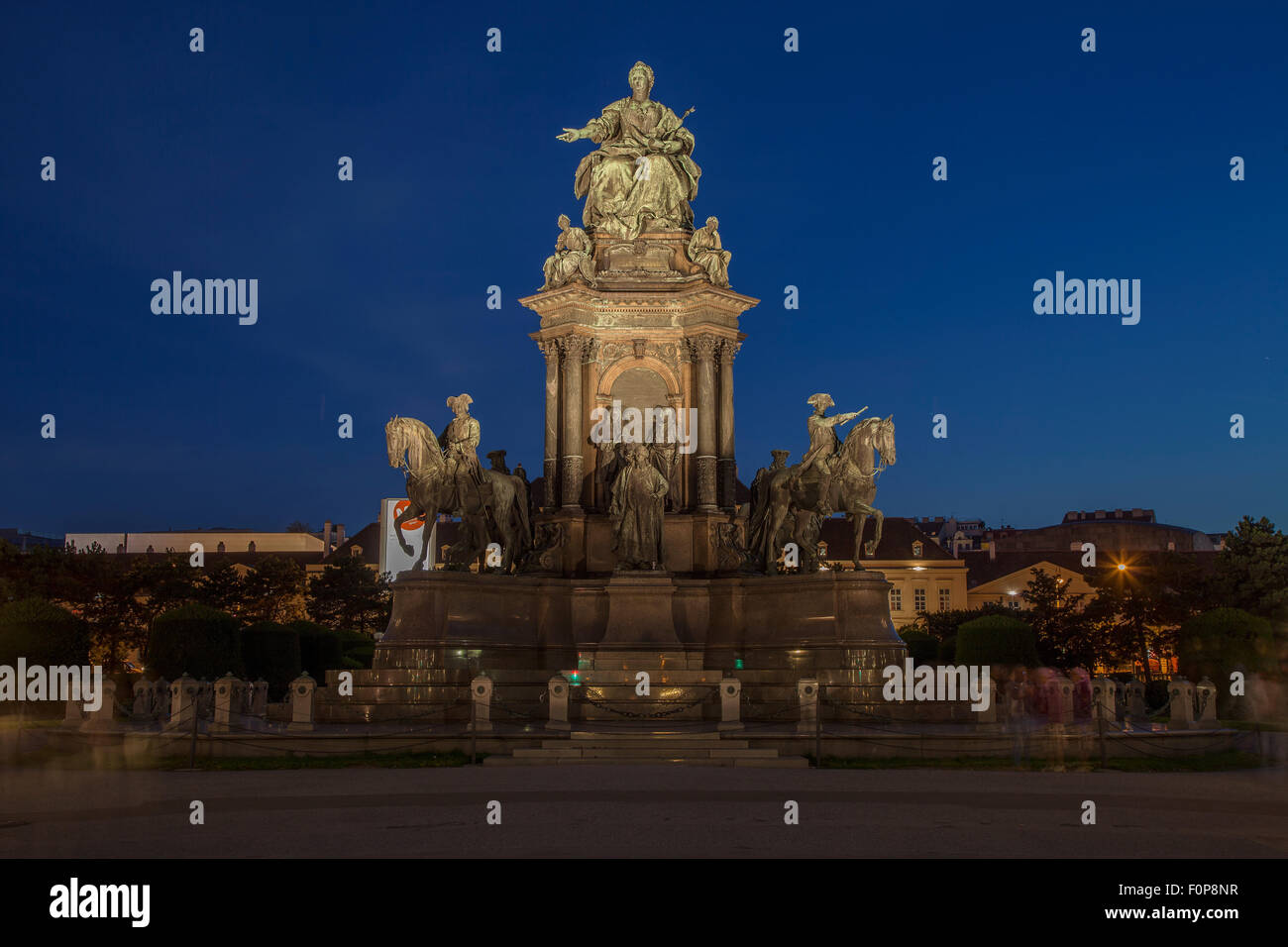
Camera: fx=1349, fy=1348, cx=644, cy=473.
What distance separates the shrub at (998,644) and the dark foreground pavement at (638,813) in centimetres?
1747

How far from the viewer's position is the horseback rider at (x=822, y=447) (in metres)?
33.3

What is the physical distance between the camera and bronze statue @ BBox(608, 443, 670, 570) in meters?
32.5

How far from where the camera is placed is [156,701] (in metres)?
35.2

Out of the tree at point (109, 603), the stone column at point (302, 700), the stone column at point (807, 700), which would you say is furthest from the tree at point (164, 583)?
the stone column at point (807, 700)

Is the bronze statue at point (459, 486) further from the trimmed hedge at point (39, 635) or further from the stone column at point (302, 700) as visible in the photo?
the trimmed hedge at point (39, 635)

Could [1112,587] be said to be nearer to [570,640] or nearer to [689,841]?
[570,640]

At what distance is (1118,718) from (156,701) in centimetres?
2467

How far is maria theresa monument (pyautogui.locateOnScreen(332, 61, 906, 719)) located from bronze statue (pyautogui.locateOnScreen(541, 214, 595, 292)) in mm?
58

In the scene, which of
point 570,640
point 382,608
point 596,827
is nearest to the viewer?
point 596,827

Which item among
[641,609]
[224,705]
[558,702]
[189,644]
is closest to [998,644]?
[641,609]

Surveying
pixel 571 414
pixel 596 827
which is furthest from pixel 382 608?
pixel 596 827

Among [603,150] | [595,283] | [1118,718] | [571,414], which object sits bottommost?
[1118,718]

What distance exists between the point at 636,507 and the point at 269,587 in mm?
47634
